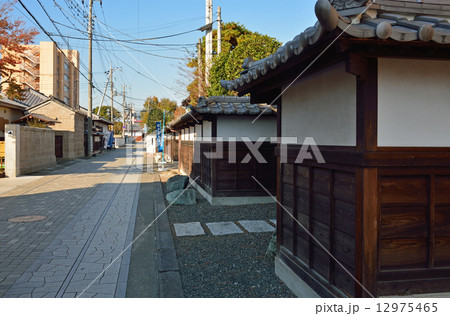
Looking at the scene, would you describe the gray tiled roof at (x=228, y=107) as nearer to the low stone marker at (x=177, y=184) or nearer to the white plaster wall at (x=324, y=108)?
the low stone marker at (x=177, y=184)

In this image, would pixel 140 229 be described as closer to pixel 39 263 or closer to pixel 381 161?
pixel 39 263

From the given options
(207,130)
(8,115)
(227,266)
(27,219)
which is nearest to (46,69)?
(8,115)

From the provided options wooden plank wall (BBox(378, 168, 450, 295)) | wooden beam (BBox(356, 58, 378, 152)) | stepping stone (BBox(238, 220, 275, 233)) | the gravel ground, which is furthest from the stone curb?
wooden beam (BBox(356, 58, 378, 152))

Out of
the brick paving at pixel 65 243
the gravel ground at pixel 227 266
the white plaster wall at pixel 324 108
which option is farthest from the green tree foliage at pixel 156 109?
the white plaster wall at pixel 324 108

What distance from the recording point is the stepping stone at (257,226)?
321 inches

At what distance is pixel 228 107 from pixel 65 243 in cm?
643

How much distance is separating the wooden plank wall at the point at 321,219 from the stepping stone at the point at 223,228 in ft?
9.09

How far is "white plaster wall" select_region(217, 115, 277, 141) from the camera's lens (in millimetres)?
11383

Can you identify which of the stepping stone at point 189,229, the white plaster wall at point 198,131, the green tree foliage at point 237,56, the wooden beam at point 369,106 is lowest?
the stepping stone at point 189,229

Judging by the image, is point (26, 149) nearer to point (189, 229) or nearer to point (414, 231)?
point (189, 229)

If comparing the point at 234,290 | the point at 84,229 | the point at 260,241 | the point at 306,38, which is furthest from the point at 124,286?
the point at 306,38

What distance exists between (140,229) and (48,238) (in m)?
2.08

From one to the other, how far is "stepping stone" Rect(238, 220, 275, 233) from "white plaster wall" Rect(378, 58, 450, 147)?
201 inches

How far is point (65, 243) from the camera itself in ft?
23.3
